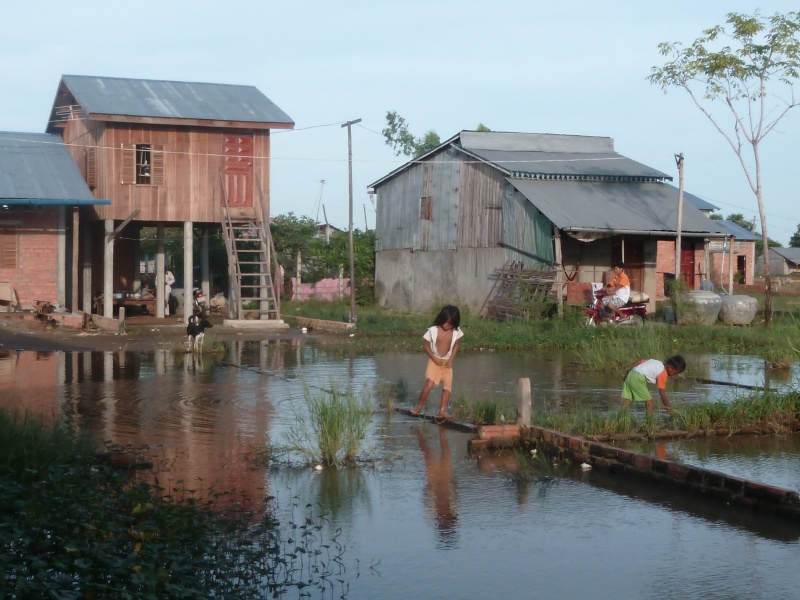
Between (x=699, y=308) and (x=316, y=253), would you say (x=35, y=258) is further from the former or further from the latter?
(x=699, y=308)

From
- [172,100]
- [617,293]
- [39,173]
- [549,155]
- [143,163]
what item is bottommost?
[617,293]

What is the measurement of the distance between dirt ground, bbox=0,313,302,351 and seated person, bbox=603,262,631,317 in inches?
306

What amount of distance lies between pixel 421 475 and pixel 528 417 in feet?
6.10

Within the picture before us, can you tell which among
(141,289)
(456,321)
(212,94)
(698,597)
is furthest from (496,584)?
(141,289)

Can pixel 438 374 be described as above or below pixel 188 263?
below

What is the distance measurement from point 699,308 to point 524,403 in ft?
56.7

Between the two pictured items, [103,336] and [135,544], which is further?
[103,336]

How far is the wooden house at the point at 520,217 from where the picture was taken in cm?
2772

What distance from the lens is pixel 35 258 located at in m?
26.5

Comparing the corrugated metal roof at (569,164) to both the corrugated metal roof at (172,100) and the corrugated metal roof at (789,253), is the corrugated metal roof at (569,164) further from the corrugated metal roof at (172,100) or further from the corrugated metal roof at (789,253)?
the corrugated metal roof at (789,253)

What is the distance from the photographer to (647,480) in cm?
914

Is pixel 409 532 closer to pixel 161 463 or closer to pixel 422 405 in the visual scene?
pixel 161 463

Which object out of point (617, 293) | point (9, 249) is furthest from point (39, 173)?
point (617, 293)

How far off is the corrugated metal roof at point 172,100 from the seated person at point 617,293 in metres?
9.64
